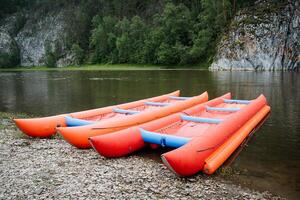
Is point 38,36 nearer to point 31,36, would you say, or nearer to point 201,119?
point 31,36

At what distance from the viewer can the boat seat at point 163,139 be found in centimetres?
900

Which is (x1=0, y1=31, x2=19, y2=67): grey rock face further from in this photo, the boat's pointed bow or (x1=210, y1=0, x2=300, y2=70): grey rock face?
the boat's pointed bow

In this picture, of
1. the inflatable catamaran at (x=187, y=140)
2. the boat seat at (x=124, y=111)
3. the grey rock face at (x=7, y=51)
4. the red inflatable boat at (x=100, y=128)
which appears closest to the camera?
the inflatable catamaran at (x=187, y=140)

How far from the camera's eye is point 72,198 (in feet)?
22.0

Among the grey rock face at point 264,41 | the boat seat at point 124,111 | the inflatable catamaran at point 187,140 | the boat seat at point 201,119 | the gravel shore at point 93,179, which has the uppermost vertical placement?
the grey rock face at point 264,41

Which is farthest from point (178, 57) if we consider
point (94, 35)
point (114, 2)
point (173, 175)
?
point (173, 175)

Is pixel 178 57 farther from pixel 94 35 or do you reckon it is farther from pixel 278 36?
pixel 94 35

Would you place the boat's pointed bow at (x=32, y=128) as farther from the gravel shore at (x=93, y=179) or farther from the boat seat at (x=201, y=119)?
the boat seat at (x=201, y=119)

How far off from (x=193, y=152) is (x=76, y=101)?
15202 millimetres

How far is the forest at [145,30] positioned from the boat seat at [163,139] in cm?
5624

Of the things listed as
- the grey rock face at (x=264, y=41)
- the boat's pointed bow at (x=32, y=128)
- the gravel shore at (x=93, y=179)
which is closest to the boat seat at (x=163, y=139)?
the gravel shore at (x=93, y=179)

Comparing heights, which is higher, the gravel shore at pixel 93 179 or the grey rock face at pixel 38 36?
the grey rock face at pixel 38 36

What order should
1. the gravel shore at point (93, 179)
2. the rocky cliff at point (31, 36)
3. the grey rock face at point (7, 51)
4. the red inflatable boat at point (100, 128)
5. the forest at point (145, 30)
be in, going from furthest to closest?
the rocky cliff at point (31, 36) → the grey rock face at point (7, 51) → the forest at point (145, 30) → the red inflatable boat at point (100, 128) → the gravel shore at point (93, 179)

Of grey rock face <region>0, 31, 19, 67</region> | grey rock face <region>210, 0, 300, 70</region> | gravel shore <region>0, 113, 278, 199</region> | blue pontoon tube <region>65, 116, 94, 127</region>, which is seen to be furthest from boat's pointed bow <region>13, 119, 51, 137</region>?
grey rock face <region>0, 31, 19, 67</region>
